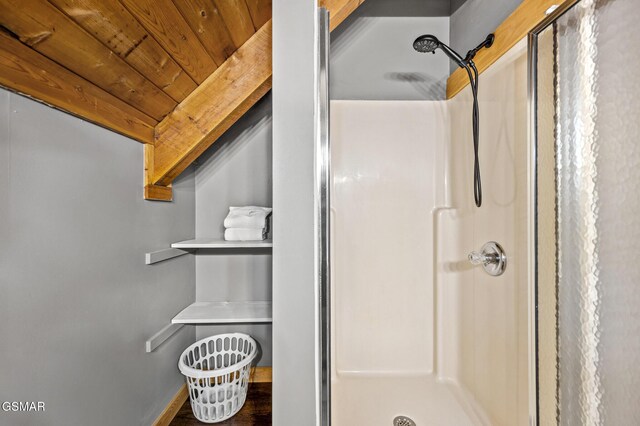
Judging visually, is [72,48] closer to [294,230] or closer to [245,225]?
[294,230]

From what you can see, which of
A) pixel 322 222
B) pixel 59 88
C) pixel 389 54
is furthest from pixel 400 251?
pixel 59 88

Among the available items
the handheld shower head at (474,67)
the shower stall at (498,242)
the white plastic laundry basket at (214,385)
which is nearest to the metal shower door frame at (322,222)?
the shower stall at (498,242)

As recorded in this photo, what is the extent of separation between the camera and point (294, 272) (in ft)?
2.53

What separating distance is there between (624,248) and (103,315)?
141 cm

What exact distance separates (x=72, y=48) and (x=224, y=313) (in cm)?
114

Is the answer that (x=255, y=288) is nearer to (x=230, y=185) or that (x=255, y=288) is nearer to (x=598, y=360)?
(x=230, y=185)

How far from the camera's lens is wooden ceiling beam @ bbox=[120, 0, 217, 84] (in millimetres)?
728

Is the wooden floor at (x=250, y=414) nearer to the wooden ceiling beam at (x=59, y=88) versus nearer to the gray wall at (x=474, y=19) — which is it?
the wooden ceiling beam at (x=59, y=88)

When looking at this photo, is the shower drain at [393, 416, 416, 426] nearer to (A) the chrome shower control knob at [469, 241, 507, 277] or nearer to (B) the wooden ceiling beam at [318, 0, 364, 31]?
(A) the chrome shower control knob at [469, 241, 507, 277]

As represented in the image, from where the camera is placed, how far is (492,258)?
41.0 inches

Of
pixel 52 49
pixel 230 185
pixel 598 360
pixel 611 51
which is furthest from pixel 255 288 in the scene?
pixel 611 51

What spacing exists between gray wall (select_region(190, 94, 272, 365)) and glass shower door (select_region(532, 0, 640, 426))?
3.93 ft

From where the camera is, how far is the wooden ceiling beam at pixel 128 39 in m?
0.65

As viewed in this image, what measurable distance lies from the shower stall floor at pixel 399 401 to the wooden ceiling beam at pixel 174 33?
4.95ft
